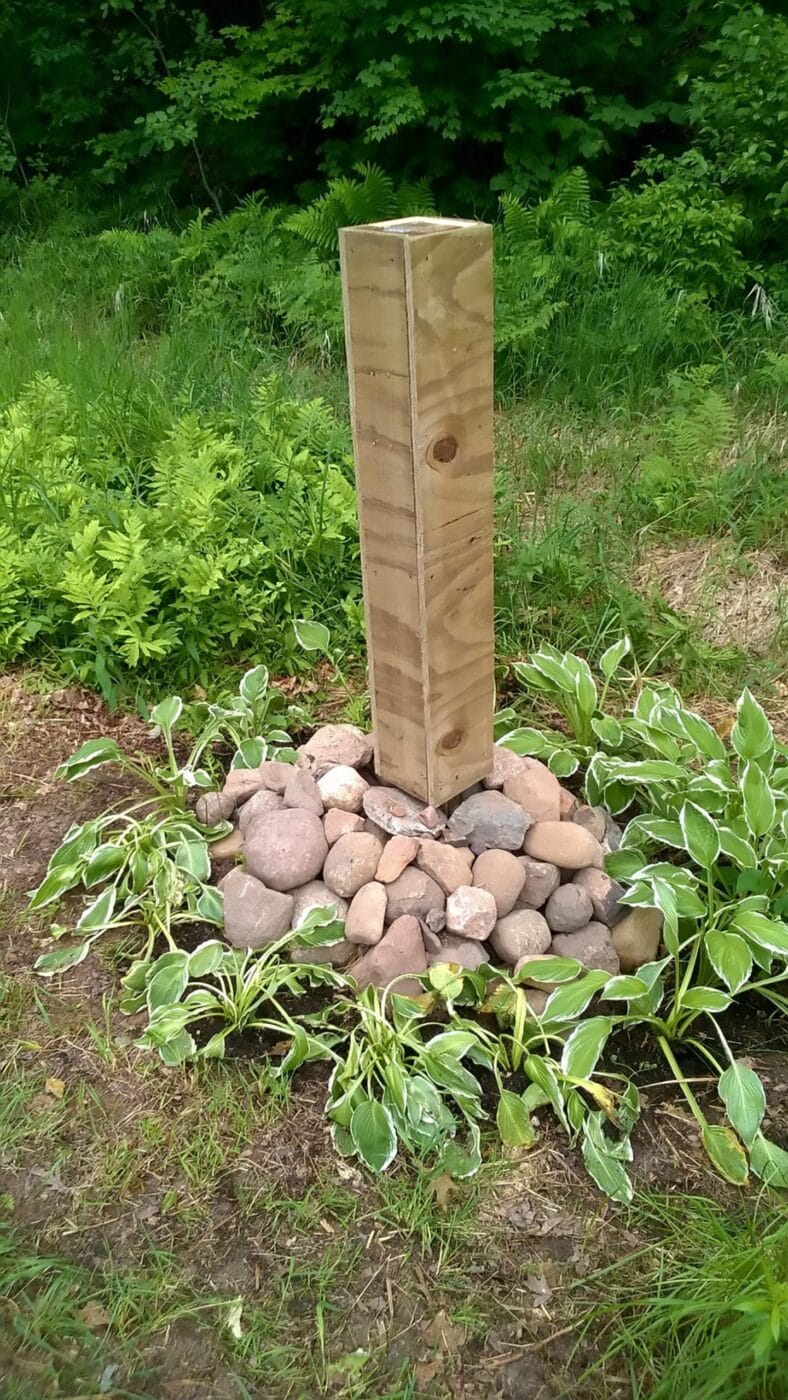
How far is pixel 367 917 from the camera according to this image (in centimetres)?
217

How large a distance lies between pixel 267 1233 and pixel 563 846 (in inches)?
39.0

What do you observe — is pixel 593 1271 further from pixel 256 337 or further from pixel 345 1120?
pixel 256 337

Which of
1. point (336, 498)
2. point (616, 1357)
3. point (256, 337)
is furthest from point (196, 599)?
point (256, 337)

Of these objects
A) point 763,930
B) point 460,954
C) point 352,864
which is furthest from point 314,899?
point 763,930

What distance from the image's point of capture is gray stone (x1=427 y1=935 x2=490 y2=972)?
216cm

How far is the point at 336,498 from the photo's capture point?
323cm

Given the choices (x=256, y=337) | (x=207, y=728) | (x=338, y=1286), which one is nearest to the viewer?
(x=338, y=1286)

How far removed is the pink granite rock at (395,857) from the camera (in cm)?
223

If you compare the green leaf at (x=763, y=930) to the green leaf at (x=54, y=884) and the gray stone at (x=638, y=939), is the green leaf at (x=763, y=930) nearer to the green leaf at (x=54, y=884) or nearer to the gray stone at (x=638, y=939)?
the gray stone at (x=638, y=939)

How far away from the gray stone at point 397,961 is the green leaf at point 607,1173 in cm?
47

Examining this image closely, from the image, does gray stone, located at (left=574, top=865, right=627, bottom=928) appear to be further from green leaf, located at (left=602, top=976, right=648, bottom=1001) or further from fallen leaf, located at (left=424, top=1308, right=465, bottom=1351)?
fallen leaf, located at (left=424, top=1308, right=465, bottom=1351)

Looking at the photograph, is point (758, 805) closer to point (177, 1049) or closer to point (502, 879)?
point (502, 879)

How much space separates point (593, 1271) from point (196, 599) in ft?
6.34

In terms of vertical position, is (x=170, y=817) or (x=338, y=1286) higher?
(x=170, y=817)
